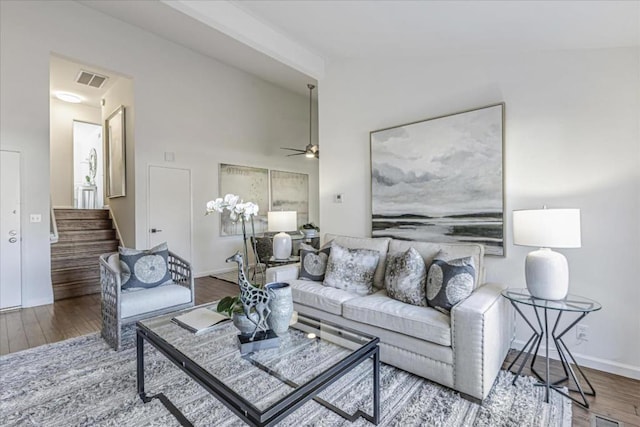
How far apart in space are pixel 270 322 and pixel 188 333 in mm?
532

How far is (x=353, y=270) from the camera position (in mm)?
2795

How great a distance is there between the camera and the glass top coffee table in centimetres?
123

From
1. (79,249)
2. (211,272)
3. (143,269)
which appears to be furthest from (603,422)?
(79,249)

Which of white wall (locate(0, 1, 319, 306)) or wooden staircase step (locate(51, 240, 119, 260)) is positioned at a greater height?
white wall (locate(0, 1, 319, 306))

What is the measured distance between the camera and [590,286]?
2283 millimetres

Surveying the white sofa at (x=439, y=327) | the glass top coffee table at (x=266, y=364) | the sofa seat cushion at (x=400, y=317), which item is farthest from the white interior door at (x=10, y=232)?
the sofa seat cushion at (x=400, y=317)

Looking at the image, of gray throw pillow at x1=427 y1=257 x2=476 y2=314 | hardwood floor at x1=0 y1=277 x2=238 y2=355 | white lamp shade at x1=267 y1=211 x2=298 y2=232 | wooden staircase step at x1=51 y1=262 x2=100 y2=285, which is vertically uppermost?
white lamp shade at x1=267 y1=211 x2=298 y2=232

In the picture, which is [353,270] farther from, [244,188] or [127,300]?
[244,188]

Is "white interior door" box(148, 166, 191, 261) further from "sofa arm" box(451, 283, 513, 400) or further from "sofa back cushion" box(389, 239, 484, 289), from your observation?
"sofa arm" box(451, 283, 513, 400)

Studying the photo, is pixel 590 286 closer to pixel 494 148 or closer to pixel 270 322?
pixel 494 148

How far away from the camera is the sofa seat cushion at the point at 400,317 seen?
1.99 m

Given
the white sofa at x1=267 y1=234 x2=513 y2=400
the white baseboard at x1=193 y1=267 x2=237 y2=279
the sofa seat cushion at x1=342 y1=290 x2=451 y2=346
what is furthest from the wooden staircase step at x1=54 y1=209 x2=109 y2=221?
the sofa seat cushion at x1=342 y1=290 x2=451 y2=346

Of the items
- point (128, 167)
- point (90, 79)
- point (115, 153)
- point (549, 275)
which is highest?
point (90, 79)

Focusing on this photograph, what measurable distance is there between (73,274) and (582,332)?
6088 millimetres
